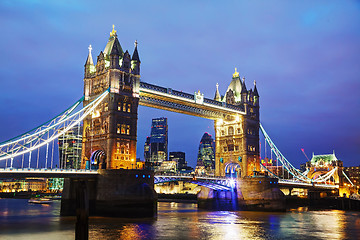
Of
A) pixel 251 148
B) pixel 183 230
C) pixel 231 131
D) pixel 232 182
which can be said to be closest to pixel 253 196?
pixel 232 182

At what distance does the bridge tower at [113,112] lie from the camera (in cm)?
5681

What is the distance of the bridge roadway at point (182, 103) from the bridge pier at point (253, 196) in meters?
14.5

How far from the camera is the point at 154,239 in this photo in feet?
117

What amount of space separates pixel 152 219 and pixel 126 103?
18.6 metres

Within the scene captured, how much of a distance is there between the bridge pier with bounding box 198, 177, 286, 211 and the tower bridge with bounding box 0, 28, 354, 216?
0.18 m

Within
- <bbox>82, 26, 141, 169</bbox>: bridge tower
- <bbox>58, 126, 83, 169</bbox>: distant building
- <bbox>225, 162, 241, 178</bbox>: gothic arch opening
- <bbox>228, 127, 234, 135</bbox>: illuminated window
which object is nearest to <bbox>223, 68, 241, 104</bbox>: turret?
<bbox>228, 127, 234, 135</bbox>: illuminated window

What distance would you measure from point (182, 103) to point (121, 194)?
23.5 meters

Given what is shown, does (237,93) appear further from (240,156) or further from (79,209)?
(79,209)

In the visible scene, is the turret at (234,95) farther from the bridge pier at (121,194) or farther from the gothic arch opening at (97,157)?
the bridge pier at (121,194)

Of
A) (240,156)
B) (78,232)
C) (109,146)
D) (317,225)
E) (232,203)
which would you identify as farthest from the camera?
(240,156)

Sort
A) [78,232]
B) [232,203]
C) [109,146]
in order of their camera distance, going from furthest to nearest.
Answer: [232,203], [109,146], [78,232]

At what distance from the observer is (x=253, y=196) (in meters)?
70.4

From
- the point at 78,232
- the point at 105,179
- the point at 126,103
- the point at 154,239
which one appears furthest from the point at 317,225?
the point at 78,232

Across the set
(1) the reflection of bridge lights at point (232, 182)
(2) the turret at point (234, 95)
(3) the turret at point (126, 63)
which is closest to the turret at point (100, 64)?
(3) the turret at point (126, 63)
